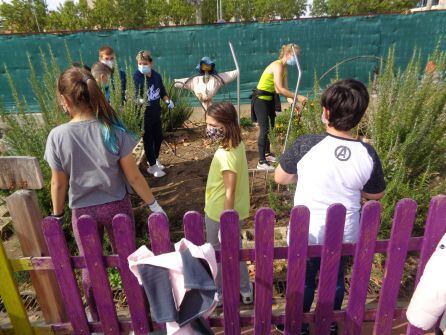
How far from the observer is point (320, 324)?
6.23ft

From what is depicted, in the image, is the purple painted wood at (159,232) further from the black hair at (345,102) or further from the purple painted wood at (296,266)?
the black hair at (345,102)

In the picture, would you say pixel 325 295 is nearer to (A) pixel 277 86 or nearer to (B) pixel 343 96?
(B) pixel 343 96

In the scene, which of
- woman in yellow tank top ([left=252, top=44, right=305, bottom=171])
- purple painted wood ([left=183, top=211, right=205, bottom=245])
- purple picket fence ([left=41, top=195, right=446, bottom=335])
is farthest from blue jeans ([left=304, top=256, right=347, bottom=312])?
woman in yellow tank top ([left=252, top=44, right=305, bottom=171])

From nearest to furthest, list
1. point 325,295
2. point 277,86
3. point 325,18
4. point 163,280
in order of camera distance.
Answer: point 163,280, point 325,295, point 277,86, point 325,18

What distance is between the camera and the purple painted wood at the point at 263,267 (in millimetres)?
1571

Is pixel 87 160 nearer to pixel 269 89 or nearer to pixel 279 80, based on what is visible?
pixel 279 80

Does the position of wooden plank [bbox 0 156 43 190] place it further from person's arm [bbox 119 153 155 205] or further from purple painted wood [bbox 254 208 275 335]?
Result: purple painted wood [bbox 254 208 275 335]

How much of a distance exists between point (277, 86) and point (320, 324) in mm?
2769

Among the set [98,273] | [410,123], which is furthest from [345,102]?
[410,123]

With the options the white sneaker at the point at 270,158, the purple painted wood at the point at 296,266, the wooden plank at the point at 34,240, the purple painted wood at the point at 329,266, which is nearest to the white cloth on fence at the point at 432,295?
the purple painted wood at the point at 329,266

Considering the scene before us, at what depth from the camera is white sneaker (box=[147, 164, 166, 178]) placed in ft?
14.6

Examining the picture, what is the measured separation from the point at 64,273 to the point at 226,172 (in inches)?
38.8

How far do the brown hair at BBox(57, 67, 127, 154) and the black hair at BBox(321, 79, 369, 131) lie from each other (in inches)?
44.2

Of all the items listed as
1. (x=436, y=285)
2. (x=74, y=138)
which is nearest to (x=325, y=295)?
(x=436, y=285)
